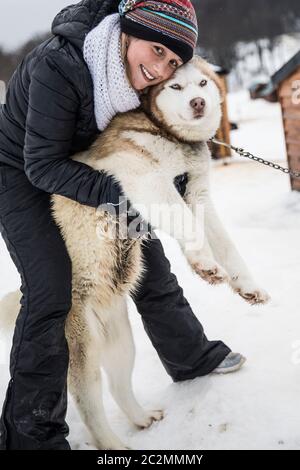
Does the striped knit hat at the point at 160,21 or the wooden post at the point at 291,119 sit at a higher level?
the striped knit hat at the point at 160,21

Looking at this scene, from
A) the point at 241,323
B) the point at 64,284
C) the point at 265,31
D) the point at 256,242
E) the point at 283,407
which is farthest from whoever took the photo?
the point at 265,31

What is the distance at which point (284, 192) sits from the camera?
8.09 metres

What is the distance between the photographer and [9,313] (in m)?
2.36

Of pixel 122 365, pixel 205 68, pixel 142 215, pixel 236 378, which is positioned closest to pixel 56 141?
pixel 142 215

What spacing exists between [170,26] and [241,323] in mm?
2226

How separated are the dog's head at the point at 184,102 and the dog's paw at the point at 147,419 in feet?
4.61

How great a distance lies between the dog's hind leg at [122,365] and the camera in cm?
246

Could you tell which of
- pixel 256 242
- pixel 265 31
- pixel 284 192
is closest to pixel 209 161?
pixel 256 242

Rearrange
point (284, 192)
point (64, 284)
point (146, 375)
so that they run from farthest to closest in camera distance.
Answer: point (284, 192) → point (146, 375) → point (64, 284)

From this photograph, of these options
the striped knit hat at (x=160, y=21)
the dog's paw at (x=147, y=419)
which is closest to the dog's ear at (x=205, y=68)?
the striped knit hat at (x=160, y=21)

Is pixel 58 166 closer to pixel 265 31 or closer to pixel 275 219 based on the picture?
pixel 275 219

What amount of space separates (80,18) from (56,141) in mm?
522

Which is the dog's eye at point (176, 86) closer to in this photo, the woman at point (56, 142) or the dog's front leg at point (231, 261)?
the woman at point (56, 142)

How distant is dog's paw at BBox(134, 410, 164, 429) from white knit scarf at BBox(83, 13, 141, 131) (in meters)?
1.55
